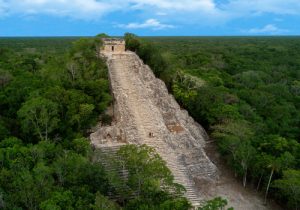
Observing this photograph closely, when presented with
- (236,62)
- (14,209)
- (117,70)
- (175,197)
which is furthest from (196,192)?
(236,62)

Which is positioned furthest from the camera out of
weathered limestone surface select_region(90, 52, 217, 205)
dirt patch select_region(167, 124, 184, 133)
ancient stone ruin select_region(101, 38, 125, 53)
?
ancient stone ruin select_region(101, 38, 125, 53)

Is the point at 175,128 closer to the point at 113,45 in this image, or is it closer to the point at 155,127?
the point at 155,127

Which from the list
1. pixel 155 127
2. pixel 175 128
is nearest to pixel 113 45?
pixel 175 128

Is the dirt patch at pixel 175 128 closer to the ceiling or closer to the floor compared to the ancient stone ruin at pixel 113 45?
closer to the floor

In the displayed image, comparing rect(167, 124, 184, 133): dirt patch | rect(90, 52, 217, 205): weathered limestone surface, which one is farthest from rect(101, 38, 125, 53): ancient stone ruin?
rect(167, 124, 184, 133): dirt patch

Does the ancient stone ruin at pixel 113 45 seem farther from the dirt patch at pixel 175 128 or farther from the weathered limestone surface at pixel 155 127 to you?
the dirt patch at pixel 175 128

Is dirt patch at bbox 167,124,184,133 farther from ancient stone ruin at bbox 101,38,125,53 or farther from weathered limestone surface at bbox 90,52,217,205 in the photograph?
ancient stone ruin at bbox 101,38,125,53

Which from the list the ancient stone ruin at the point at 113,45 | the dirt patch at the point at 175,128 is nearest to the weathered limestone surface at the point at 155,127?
the dirt patch at the point at 175,128

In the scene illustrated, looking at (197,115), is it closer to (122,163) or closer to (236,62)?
(122,163)
